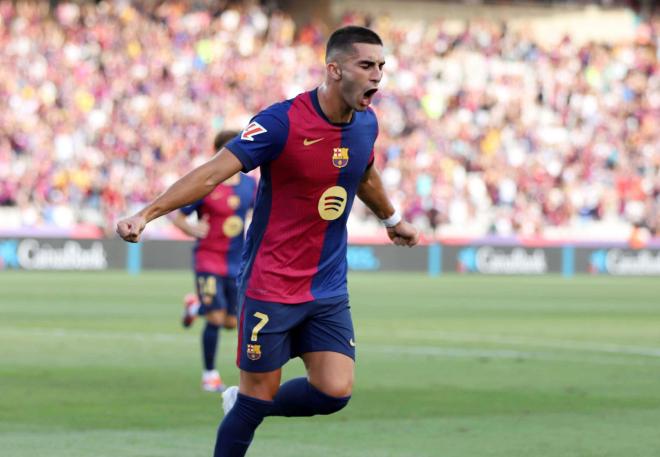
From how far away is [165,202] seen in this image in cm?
651

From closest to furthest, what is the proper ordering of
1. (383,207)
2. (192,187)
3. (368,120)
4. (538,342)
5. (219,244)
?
(192,187)
(368,120)
(383,207)
(219,244)
(538,342)

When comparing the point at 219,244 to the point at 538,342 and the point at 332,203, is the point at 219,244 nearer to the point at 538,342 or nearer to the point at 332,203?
the point at 538,342

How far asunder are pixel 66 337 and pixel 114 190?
16.7 meters

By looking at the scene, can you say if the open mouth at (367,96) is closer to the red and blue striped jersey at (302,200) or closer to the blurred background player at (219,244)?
the red and blue striped jersey at (302,200)

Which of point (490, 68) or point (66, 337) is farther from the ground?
point (490, 68)

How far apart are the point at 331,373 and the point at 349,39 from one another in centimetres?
164

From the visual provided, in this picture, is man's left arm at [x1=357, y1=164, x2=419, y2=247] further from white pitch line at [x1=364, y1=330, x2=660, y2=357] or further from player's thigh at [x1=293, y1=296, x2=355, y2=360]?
white pitch line at [x1=364, y1=330, x2=660, y2=357]

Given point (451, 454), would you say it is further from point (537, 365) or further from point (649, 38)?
point (649, 38)

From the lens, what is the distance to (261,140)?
686 centimetres

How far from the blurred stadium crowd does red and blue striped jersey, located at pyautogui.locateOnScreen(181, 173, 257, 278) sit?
67.2ft

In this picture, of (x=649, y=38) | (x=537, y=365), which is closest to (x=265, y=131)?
(x=537, y=365)

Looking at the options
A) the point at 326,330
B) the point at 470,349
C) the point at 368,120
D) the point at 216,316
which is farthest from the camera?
the point at 470,349

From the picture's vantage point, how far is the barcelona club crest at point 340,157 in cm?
709

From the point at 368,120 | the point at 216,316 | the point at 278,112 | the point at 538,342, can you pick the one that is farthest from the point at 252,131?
the point at 538,342
